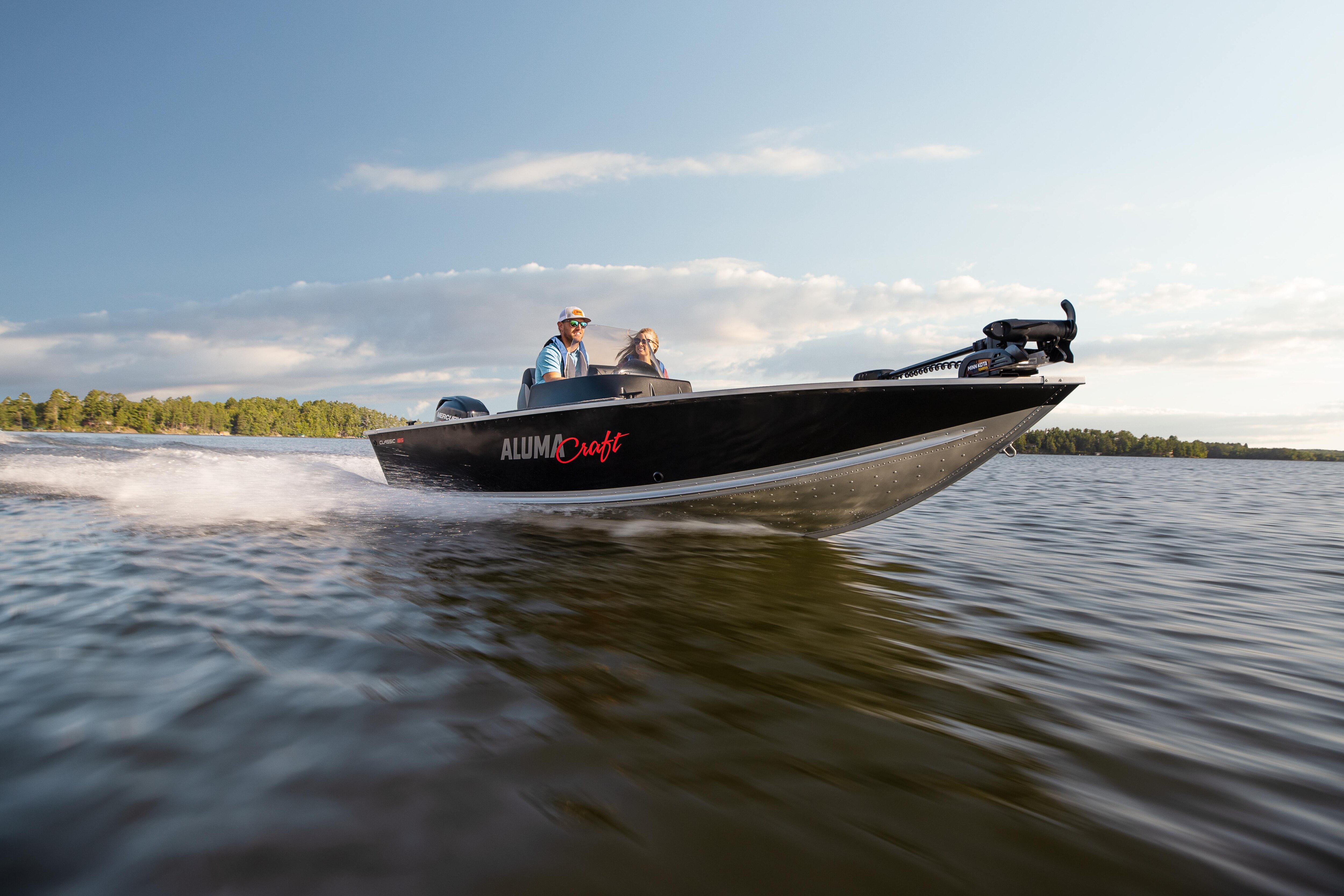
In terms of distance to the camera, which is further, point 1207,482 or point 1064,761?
point 1207,482

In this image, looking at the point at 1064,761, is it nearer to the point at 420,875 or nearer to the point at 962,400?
the point at 420,875

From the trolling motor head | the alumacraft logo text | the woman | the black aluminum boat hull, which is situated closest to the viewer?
the trolling motor head

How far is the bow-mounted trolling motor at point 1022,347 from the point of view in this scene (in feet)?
13.9

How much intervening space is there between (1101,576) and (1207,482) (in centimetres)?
1749

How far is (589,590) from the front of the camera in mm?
3605

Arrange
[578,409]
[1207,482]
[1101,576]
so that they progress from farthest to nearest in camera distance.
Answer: [1207,482] < [578,409] < [1101,576]

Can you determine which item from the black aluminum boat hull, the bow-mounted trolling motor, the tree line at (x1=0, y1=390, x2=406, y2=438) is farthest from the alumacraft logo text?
the tree line at (x1=0, y1=390, x2=406, y2=438)

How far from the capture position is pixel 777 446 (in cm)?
485

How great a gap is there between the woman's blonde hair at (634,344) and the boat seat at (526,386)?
935 mm

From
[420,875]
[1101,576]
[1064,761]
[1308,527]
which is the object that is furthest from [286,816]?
[1308,527]

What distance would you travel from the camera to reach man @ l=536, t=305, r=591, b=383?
640cm

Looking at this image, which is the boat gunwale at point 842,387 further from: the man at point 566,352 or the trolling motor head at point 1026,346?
the man at point 566,352

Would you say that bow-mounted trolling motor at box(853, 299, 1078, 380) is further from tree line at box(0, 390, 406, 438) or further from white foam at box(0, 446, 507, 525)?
tree line at box(0, 390, 406, 438)

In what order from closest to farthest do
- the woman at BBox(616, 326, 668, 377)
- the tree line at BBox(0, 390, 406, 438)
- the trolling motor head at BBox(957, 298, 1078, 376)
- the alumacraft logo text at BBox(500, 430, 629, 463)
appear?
the trolling motor head at BBox(957, 298, 1078, 376) → the alumacraft logo text at BBox(500, 430, 629, 463) → the woman at BBox(616, 326, 668, 377) → the tree line at BBox(0, 390, 406, 438)
